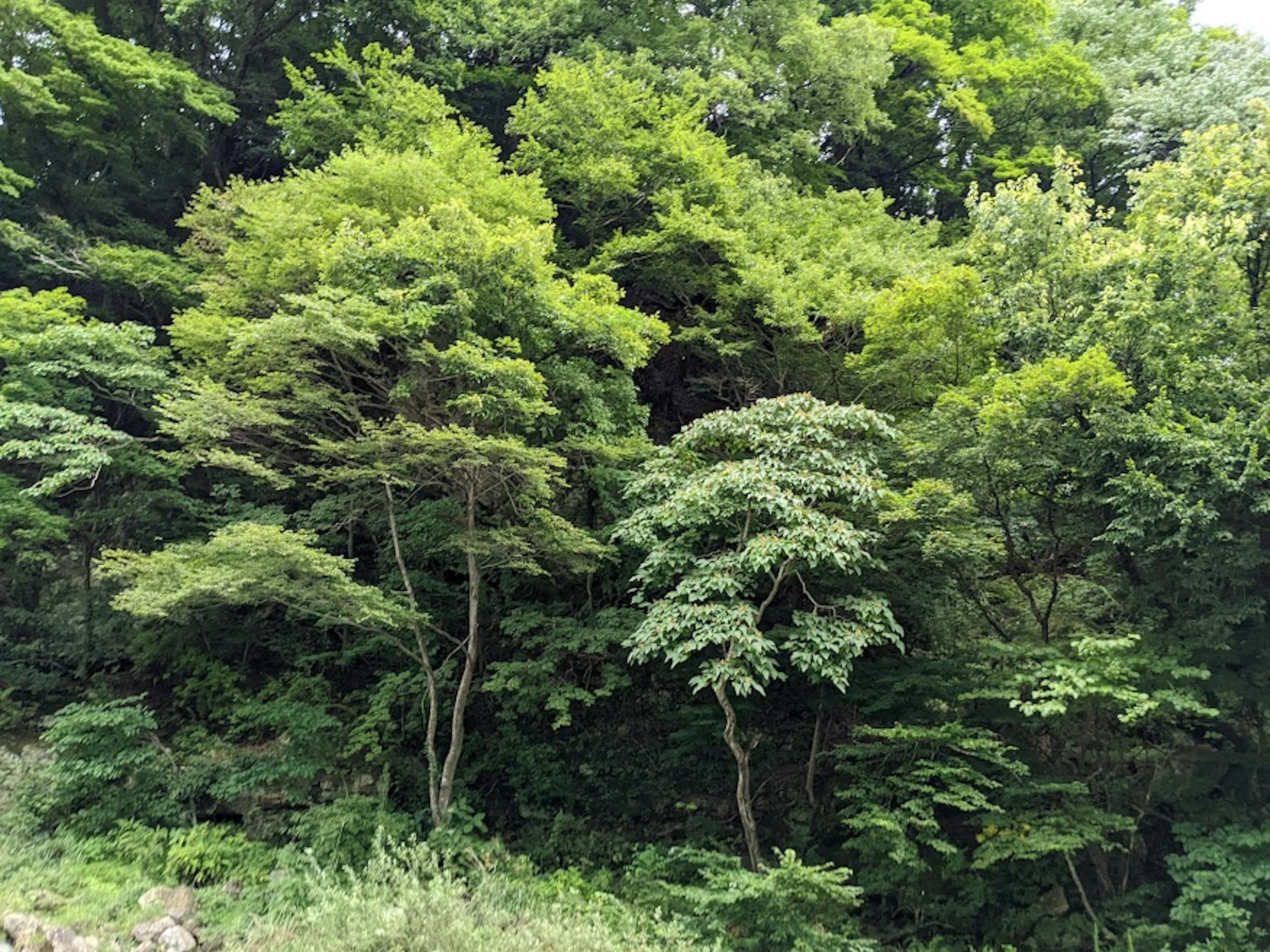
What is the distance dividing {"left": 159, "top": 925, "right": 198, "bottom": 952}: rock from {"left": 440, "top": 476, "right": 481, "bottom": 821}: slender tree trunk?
2.25 meters

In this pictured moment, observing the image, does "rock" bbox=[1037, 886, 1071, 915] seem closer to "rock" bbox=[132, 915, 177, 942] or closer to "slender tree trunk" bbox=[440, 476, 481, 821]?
"slender tree trunk" bbox=[440, 476, 481, 821]

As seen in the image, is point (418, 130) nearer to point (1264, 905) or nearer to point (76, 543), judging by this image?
point (76, 543)

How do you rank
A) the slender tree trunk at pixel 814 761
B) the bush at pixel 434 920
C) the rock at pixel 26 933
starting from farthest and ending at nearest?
the slender tree trunk at pixel 814 761 → the rock at pixel 26 933 → the bush at pixel 434 920

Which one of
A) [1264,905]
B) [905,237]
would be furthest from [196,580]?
[905,237]

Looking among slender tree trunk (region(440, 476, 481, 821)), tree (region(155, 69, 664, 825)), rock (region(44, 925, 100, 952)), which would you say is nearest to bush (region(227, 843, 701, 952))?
rock (region(44, 925, 100, 952))

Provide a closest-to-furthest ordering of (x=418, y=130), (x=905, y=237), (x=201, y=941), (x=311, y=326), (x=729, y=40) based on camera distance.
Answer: (x=201, y=941), (x=311, y=326), (x=418, y=130), (x=905, y=237), (x=729, y=40)

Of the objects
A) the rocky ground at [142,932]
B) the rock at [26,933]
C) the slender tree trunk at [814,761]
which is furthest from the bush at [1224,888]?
the rock at [26,933]

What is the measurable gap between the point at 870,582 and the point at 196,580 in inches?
244

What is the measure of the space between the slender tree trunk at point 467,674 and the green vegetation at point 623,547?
76mm

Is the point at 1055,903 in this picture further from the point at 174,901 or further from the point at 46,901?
the point at 46,901

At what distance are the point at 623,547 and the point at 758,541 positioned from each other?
6.98 ft

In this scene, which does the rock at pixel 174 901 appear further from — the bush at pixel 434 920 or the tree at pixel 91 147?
Answer: the tree at pixel 91 147

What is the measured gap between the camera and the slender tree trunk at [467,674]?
743 centimetres

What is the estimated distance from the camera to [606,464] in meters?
8.05
